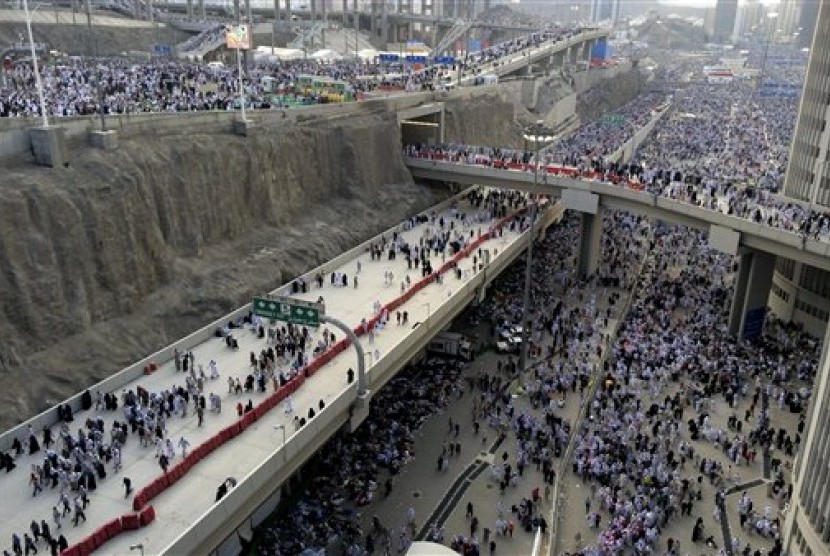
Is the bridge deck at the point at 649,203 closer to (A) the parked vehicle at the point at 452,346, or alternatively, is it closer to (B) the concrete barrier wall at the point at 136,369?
(A) the parked vehicle at the point at 452,346

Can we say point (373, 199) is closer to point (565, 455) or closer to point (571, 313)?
point (571, 313)

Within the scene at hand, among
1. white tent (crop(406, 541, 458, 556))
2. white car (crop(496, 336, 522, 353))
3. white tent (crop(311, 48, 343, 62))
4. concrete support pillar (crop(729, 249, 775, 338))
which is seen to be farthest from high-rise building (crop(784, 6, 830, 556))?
white tent (crop(311, 48, 343, 62))

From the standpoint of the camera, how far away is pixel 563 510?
85.5ft

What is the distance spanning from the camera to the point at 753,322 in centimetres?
3981

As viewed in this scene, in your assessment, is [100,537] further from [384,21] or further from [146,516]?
[384,21]

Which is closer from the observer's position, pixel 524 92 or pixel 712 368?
pixel 712 368

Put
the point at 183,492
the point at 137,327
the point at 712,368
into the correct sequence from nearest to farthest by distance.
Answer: the point at 183,492 → the point at 137,327 → the point at 712,368

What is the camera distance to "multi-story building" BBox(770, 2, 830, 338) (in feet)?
133

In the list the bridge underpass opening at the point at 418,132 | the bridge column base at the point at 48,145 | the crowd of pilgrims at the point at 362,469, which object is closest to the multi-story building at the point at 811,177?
the crowd of pilgrims at the point at 362,469

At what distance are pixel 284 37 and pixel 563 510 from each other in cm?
9865

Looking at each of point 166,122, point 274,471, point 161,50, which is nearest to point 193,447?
point 274,471

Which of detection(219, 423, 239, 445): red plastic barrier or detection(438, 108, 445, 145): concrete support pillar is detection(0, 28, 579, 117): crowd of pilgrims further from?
detection(219, 423, 239, 445): red plastic barrier

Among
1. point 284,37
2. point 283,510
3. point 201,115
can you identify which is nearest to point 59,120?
point 201,115

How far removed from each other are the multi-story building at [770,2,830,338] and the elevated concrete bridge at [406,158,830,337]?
2.93 metres
